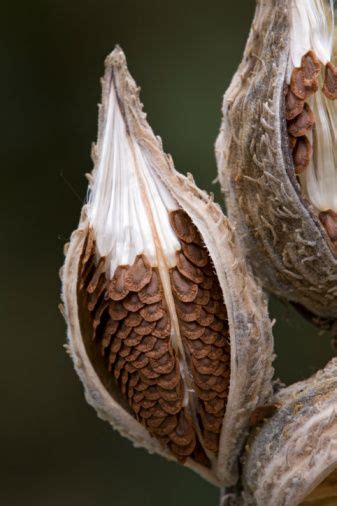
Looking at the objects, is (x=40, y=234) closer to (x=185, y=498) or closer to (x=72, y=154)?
(x=72, y=154)

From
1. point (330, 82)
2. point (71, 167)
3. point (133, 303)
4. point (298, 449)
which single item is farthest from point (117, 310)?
point (71, 167)

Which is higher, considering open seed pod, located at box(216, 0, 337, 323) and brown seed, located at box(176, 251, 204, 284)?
open seed pod, located at box(216, 0, 337, 323)

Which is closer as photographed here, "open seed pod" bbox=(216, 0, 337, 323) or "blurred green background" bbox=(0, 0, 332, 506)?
"open seed pod" bbox=(216, 0, 337, 323)

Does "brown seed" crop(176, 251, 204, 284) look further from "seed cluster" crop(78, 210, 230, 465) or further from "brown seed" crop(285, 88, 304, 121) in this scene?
"brown seed" crop(285, 88, 304, 121)

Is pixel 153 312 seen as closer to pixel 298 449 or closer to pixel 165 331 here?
pixel 165 331

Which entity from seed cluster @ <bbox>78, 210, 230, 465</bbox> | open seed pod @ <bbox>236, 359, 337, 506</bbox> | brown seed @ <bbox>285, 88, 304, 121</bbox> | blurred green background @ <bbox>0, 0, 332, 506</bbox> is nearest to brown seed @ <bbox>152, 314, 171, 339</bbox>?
A: seed cluster @ <bbox>78, 210, 230, 465</bbox>

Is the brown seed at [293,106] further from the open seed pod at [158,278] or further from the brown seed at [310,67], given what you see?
the open seed pod at [158,278]
